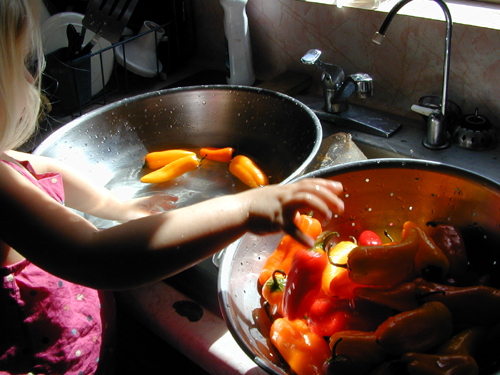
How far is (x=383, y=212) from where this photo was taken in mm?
802

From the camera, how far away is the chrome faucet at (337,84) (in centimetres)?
114

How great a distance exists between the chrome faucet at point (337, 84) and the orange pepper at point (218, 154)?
316mm

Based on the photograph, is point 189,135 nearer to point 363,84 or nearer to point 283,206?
point 363,84

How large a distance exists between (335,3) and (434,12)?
29 cm

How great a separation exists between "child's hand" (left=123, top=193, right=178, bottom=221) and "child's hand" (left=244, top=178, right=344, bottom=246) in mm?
463

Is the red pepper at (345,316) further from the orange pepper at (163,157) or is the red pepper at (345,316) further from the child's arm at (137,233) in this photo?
the orange pepper at (163,157)

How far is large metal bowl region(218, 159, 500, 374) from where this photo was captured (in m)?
0.63

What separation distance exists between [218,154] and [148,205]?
0.94ft

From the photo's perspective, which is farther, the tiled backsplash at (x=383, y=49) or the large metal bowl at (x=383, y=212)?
the tiled backsplash at (x=383, y=49)

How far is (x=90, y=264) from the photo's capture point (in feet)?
1.76

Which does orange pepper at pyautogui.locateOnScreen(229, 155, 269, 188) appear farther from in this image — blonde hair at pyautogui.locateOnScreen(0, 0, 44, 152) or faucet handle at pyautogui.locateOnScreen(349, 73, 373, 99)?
blonde hair at pyautogui.locateOnScreen(0, 0, 44, 152)

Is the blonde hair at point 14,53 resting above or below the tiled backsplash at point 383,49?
above

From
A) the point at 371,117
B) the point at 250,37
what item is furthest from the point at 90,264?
the point at 250,37

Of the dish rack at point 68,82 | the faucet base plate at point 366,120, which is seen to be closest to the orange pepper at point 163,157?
the dish rack at point 68,82
